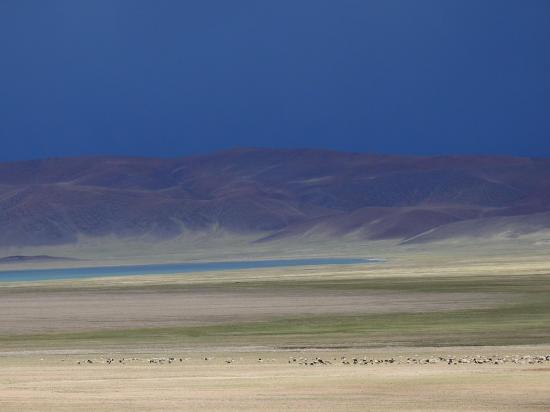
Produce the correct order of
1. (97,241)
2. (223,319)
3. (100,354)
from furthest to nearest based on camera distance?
(97,241)
(223,319)
(100,354)

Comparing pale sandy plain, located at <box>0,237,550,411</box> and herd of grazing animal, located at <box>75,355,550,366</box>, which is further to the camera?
herd of grazing animal, located at <box>75,355,550,366</box>

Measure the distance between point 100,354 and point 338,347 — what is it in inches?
209

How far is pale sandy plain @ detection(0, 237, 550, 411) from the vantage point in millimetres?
20484

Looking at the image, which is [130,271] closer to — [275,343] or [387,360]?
[275,343]

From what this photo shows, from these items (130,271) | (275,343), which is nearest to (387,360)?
(275,343)

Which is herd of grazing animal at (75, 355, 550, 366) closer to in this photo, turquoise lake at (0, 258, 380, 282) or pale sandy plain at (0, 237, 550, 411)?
pale sandy plain at (0, 237, 550, 411)

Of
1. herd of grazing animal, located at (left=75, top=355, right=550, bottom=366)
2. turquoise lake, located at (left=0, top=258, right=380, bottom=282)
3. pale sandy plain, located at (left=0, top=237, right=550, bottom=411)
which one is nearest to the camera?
pale sandy plain, located at (left=0, top=237, right=550, bottom=411)

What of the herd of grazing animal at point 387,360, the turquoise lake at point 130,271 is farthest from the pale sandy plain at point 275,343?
the turquoise lake at point 130,271

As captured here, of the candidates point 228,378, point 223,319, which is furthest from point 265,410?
point 223,319

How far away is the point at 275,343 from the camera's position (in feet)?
106

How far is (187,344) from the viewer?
33.1 meters

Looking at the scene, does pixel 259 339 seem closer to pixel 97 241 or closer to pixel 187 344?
pixel 187 344

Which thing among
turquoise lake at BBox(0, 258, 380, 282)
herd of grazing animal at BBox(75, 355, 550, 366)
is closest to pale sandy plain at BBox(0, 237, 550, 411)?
herd of grazing animal at BBox(75, 355, 550, 366)

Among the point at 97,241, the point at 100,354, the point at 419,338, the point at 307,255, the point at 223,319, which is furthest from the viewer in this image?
the point at 97,241
